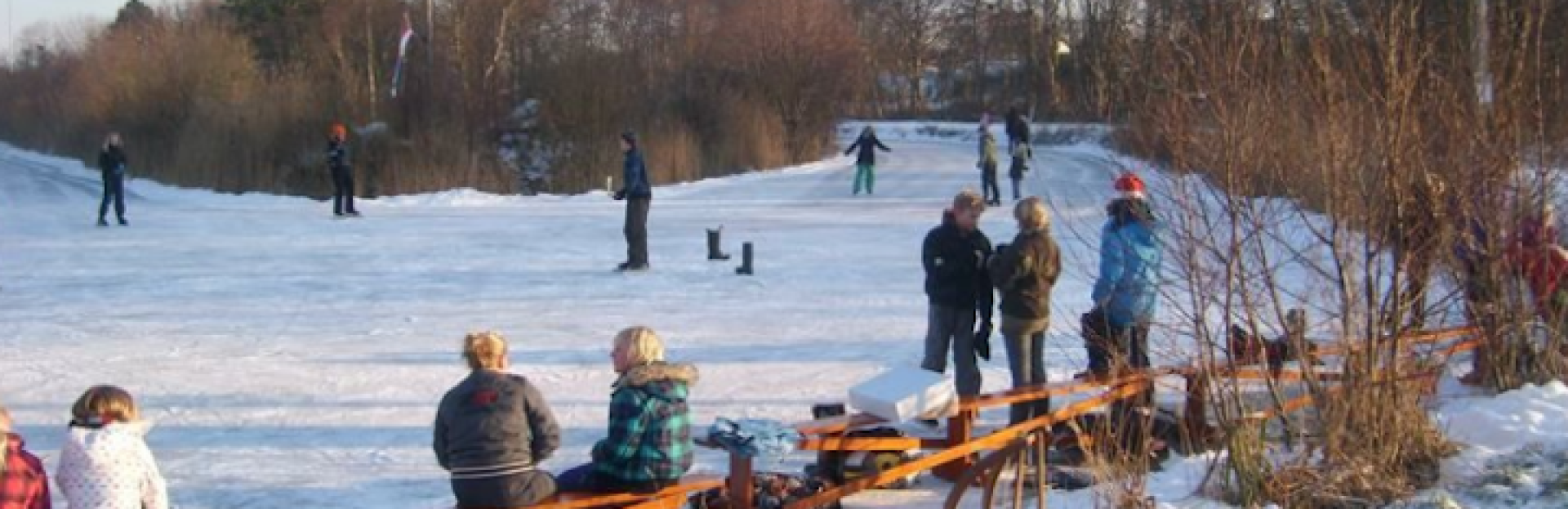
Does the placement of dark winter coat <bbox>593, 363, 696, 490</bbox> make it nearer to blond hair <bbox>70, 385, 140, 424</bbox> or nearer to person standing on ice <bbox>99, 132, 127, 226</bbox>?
blond hair <bbox>70, 385, 140, 424</bbox>

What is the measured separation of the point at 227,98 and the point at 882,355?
27.7 metres

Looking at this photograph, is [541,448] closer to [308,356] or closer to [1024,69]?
[308,356]

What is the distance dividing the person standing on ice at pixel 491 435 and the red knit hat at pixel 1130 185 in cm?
333

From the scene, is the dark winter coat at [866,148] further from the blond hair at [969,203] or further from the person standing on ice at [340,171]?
the blond hair at [969,203]

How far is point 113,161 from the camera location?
846 inches

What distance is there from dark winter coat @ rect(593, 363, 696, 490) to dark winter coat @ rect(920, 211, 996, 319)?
2.66 m

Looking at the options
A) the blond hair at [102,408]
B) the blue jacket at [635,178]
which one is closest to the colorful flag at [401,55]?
the blue jacket at [635,178]

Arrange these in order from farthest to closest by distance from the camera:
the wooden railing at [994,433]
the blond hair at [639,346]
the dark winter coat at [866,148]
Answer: the dark winter coat at [866,148]
the wooden railing at [994,433]
the blond hair at [639,346]

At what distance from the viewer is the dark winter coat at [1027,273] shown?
7555 millimetres

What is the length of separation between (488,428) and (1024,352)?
3345 millimetres

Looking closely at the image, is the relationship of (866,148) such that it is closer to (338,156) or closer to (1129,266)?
(338,156)

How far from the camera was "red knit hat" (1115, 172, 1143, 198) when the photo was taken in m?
7.40

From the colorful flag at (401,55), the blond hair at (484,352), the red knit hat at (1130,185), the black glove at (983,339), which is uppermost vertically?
the colorful flag at (401,55)

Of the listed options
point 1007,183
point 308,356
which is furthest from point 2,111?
point 308,356
